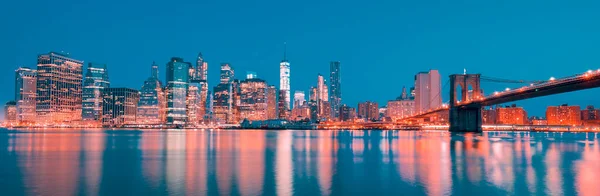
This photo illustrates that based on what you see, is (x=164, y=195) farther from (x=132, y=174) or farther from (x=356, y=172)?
(x=356, y=172)

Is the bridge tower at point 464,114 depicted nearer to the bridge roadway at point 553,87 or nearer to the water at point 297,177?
the bridge roadway at point 553,87

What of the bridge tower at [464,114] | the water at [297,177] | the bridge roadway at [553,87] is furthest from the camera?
the bridge tower at [464,114]

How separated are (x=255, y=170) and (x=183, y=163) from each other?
6635 mm

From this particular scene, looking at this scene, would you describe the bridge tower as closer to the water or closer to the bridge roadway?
the bridge roadway

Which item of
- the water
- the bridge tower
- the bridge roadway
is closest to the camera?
the water

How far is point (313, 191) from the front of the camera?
20078 millimetres

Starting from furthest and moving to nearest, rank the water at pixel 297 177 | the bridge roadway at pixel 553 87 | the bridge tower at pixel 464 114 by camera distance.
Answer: the bridge tower at pixel 464 114
the bridge roadway at pixel 553 87
the water at pixel 297 177

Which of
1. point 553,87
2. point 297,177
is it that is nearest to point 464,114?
point 553,87

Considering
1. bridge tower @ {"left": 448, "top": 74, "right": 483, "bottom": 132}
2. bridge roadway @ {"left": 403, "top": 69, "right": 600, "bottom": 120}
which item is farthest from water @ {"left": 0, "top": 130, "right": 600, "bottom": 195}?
bridge tower @ {"left": 448, "top": 74, "right": 483, "bottom": 132}

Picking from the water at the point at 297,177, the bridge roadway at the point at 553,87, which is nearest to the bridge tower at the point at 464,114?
the bridge roadway at the point at 553,87

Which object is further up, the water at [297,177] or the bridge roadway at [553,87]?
the bridge roadway at [553,87]

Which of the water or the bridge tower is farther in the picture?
the bridge tower

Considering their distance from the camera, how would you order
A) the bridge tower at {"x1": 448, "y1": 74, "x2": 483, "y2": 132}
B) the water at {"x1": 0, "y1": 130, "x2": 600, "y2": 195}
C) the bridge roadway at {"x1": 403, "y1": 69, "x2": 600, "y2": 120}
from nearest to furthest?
the water at {"x1": 0, "y1": 130, "x2": 600, "y2": 195}
the bridge roadway at {"x1": 403, "y1": 69, "x2": 600, "y2": 120}
the bridge tower at {"x1": 448, "y1": 74, "x2": 483, "y2": 132}

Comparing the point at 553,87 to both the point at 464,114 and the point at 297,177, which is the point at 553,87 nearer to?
the point at 464,114
